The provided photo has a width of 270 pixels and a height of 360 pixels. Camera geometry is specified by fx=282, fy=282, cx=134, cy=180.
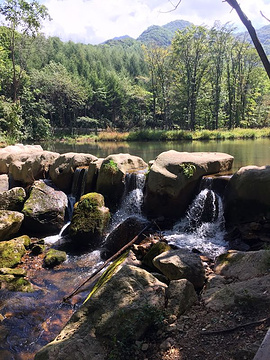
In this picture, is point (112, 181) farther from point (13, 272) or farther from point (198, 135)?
point (198, 135)

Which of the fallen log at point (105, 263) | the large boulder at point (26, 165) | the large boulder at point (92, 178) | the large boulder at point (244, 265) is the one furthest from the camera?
the large boulder at point (26, 165)

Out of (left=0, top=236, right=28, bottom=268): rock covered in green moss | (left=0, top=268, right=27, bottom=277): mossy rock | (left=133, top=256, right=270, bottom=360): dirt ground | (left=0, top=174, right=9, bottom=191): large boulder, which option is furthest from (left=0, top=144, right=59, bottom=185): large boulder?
(left=133, top=256, right=270, bottom=360): dirt ground

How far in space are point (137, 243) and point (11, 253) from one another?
10.5 feet

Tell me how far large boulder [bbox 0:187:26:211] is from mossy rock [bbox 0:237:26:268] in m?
2.23

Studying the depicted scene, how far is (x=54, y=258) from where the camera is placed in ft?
23.1

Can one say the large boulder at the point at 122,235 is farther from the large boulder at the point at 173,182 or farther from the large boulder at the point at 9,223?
the large boulder at the point at 9,223

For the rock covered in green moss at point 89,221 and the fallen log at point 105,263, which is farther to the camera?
the rock covered in green moss at point 89,221

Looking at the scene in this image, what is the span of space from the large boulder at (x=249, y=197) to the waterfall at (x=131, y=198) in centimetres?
285

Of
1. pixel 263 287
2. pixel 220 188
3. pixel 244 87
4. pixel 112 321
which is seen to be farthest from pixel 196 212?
pixel 244 87

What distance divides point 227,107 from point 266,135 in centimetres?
1440

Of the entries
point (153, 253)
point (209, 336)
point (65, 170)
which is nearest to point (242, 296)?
point (209, 336)

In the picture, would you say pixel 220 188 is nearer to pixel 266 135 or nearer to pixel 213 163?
pixel 213 163

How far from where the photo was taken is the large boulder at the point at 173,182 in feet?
27.4


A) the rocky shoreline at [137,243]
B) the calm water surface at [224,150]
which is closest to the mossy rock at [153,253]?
the rocky shoreline at [137,243]
